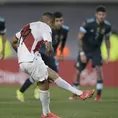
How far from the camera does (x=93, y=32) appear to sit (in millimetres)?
17016

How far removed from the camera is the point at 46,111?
11086 millimetres

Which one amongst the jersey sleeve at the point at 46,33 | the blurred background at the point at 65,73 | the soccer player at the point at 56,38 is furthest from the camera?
the soccer player at the point at 56,38

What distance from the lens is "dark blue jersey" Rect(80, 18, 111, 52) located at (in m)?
16.9

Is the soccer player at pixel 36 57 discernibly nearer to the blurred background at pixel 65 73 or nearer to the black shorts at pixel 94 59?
the blurred background at pixel 65 73

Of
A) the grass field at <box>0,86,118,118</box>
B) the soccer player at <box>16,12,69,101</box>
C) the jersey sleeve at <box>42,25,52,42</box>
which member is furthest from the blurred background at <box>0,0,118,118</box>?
the jersey sleeve at <box>42,25,52,42</box>

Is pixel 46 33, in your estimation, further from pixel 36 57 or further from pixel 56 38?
pixel 56 38

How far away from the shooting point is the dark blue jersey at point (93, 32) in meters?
16.9

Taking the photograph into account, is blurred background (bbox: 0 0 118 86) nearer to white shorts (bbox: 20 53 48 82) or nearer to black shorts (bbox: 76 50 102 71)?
black shorts (bbox: 76 50 102 71)

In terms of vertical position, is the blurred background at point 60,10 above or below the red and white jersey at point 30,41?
below

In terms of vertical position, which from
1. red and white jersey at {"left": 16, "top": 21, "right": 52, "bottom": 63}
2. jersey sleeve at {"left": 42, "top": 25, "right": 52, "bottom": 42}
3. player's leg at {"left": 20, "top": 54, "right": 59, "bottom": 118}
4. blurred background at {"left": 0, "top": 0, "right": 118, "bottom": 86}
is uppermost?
jersey sleeve at {"left": 42, "top": 25, "right": 52, "bottom": 42}

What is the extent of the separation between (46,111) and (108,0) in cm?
2861

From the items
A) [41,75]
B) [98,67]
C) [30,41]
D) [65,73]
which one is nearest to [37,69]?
[41,75]

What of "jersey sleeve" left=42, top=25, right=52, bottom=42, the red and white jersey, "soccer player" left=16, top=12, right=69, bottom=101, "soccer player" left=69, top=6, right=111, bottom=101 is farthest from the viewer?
"soccer player" left=69, top=6, right=111, bottom=101

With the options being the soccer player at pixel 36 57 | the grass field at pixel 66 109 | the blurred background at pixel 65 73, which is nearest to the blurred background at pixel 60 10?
the blurred background at pixel 65 73
